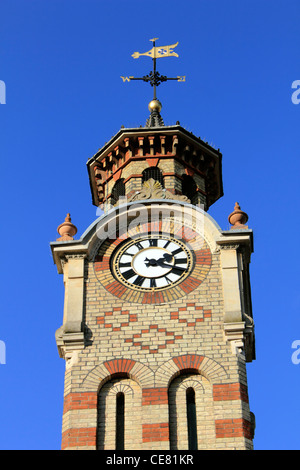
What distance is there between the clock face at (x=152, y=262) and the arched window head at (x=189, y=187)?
4.87 m

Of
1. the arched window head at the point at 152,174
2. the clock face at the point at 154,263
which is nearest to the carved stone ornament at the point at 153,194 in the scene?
the clock face at the point at 154,263

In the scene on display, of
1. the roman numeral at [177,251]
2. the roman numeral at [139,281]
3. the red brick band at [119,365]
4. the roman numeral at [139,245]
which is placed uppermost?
the roman numeral at [139,245]

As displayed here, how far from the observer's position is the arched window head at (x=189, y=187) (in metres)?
40.2

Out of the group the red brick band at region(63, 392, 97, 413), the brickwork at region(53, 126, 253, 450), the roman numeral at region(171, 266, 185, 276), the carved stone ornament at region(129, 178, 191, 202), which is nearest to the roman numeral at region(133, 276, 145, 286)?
the brickwork at region(53, 126, 253, 450)

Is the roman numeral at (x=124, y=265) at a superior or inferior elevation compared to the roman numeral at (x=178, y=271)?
superior

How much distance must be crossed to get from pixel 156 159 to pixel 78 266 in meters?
6.87

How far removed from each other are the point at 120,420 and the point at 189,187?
11734mm

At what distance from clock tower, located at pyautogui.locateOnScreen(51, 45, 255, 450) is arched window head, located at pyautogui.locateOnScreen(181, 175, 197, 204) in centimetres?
140

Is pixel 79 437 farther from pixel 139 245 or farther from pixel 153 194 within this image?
pixel 153 194

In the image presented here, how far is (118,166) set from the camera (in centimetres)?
4091

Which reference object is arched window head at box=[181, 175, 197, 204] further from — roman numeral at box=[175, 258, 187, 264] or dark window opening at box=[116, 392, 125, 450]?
dark window opening at box=[116, 392, 125, 450]

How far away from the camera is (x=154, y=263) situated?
3478 cm

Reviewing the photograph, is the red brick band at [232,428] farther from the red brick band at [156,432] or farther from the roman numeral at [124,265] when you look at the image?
the roman numeral at [124,265]

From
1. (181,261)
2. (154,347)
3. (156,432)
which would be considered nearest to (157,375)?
(154,347)
